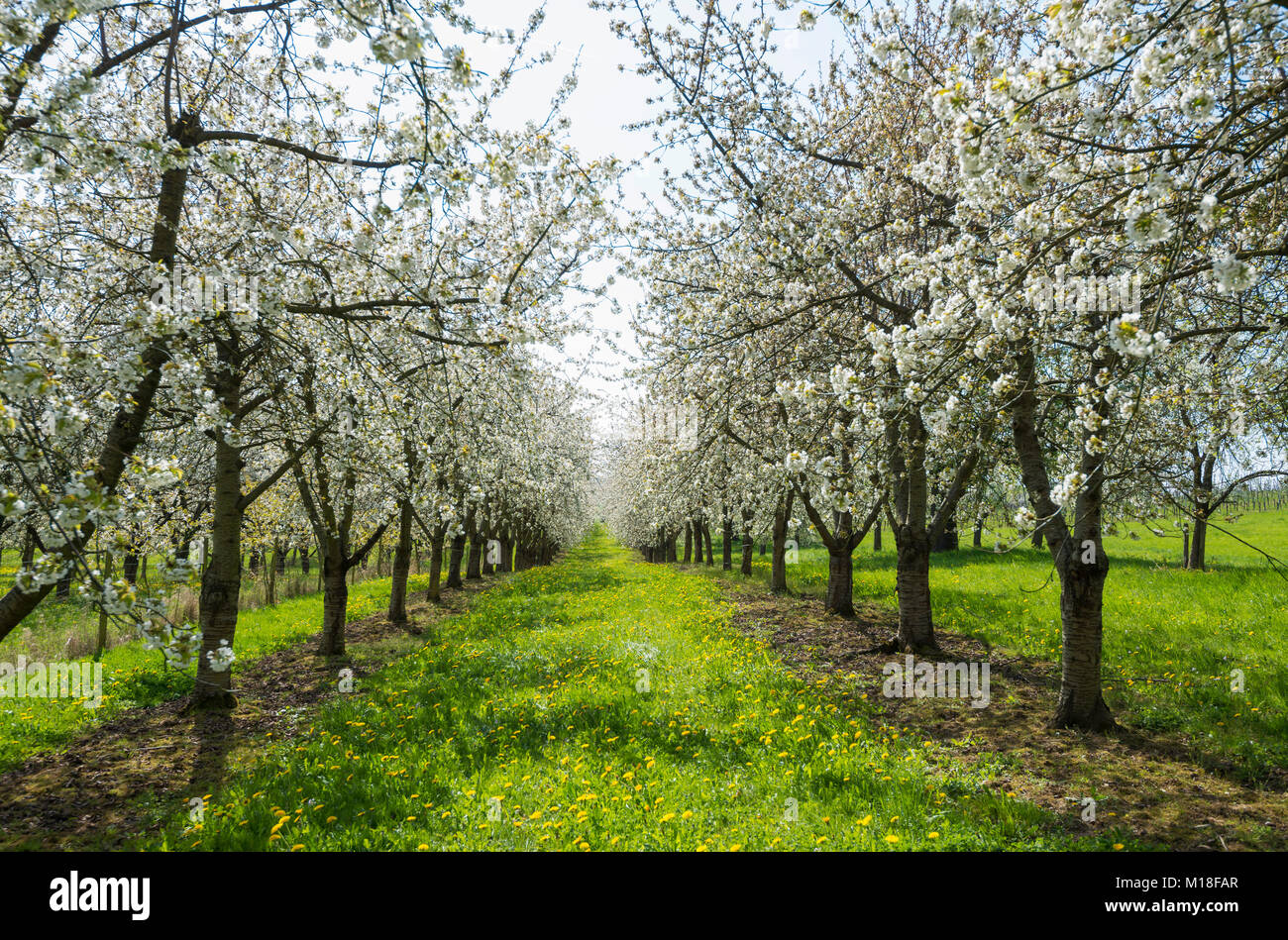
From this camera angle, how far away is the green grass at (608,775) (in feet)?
14.3

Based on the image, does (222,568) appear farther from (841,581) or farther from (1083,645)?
(841,581)

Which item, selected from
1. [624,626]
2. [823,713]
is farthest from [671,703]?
[624,626]

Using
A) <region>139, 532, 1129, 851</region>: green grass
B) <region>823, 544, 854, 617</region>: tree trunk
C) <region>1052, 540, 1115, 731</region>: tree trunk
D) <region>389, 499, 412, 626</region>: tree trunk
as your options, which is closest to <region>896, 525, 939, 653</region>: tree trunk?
<region>139, 532, 1129, 851</region>: green grass

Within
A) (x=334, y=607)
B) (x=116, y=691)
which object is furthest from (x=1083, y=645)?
(x=116, y=691)

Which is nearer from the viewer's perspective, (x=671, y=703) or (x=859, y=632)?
(x=671, y=703)

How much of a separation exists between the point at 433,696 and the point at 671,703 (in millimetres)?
3242

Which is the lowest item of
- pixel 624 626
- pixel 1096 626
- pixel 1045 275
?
pixel 624 626

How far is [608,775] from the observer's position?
536 cm

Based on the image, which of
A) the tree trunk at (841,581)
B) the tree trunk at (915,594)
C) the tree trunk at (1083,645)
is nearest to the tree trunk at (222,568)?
the tree trunk at (915,594)

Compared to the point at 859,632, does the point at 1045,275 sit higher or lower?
higher

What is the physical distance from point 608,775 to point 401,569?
1012cm

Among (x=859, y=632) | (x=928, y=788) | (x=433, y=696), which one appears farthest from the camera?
(x=859, y=632)

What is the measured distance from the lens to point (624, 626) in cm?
1256
